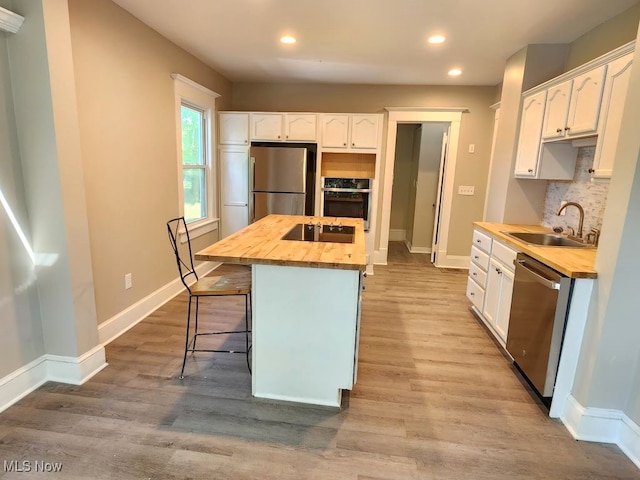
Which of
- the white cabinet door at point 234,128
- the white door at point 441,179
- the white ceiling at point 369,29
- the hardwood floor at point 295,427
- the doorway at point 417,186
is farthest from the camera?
the doorway at point 417,186

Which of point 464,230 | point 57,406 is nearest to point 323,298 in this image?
point 57,406

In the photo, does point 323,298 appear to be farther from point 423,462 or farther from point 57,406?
point 57,406

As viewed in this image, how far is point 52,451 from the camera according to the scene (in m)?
1.65

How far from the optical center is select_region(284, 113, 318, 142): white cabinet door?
4582mm

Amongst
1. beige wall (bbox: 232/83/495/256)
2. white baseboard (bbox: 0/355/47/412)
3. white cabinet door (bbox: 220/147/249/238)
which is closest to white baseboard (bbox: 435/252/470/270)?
beige wall (bbox: 232/83/495/256)

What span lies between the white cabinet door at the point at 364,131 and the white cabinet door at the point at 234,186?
1.45 metres

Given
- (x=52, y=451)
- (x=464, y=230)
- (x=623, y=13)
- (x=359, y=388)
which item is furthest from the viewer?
(x=464, y=230)

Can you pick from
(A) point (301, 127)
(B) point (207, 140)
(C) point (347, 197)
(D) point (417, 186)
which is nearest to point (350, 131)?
(A) point (301, 127)

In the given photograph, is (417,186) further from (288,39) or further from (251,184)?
(288,39)

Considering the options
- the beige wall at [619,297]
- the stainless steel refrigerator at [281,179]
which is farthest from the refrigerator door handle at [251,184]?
the beige wall at [619,297]

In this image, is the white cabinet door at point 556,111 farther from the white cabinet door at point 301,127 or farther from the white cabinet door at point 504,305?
the white cabinet door at point 301,127

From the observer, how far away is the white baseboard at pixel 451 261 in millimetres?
5125

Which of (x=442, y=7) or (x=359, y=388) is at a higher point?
(x=442, y=7)

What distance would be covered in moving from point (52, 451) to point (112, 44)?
104 inches
